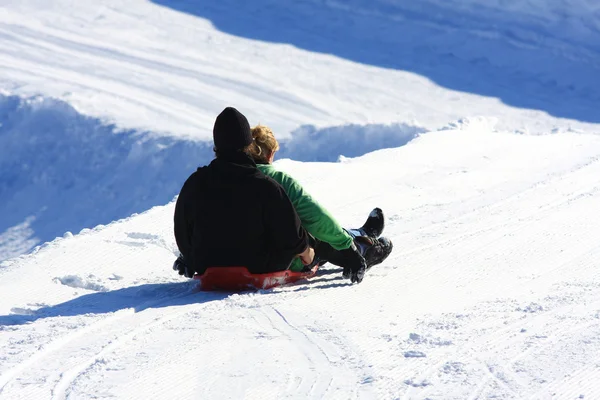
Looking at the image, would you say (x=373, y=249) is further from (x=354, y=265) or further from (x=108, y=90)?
(x=108, y=90)

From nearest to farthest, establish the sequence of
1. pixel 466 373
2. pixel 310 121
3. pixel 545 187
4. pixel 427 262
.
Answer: pixel 466 373 → pixel 427 262 → pixel 545 187 → pixel 310 121

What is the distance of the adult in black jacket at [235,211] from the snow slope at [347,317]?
20cm

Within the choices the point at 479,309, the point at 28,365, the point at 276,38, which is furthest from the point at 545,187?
the point at 276,38

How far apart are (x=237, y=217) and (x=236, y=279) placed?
1.09 feet

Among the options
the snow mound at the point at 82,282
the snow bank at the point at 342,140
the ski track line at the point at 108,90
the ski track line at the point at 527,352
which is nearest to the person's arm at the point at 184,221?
the snow mound at the point at 82,282

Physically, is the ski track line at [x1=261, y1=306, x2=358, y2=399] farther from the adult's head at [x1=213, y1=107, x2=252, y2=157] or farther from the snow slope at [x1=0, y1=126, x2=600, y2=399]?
the adult's head at [x1=213, y1=107, x2=252, y2=157]

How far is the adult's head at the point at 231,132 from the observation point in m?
4.59

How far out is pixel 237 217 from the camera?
471 centimetres

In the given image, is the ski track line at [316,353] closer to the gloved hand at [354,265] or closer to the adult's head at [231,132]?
the gloved hand at [354,265]

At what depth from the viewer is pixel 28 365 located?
3.81 m

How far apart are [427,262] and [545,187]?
2.34 meters

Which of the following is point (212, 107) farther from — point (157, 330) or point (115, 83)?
point (157, 330)

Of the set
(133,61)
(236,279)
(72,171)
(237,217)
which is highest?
(237,217)

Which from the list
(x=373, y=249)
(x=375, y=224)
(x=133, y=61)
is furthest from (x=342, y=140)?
(x=373, y=249)
